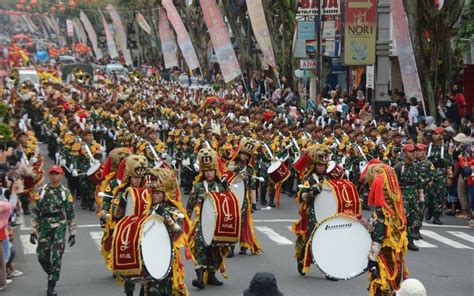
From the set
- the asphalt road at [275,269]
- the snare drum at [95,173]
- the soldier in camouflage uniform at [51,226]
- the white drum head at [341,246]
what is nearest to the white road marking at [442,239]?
the asphalt road at [275,269]

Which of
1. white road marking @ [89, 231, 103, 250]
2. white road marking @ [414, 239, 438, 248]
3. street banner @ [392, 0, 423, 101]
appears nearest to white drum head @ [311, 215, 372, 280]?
white road marking @ [414, 239, 438, 248]

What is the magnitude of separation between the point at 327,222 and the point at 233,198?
6.75ft

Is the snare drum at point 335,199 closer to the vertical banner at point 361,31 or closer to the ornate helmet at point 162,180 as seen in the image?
the ornate helmet at point 162,180

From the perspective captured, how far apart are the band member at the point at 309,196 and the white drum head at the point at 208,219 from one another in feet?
4.10

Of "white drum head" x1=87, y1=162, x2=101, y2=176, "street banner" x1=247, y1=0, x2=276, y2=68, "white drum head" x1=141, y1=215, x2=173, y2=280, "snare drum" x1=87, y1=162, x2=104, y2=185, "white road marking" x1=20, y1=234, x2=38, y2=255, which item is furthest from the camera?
"street banner" x1=247, y1=0, x2=276, y2=68

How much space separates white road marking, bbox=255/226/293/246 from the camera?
720 inches

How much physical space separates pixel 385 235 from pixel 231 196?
303 cm

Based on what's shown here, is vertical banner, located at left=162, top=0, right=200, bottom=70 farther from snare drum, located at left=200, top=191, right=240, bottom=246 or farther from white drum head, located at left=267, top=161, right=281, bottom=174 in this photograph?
snare drum, located at left=200, top=191, right=240, bottom=246

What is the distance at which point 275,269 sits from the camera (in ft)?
51.2

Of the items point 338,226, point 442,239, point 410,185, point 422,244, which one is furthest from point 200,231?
Result: point 442,239

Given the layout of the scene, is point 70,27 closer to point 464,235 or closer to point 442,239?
point 464,235

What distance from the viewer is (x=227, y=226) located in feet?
46.7

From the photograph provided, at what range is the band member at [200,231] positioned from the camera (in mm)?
14164

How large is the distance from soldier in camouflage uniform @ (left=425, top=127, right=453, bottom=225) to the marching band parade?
3 cm
